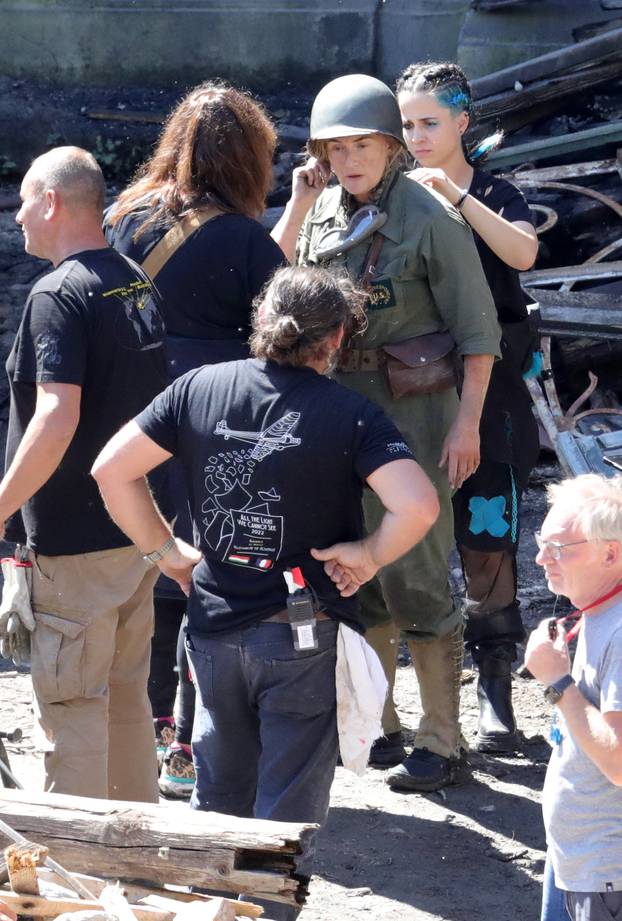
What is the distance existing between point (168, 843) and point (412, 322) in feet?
6.85

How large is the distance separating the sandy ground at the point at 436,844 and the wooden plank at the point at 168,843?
2.99 feet

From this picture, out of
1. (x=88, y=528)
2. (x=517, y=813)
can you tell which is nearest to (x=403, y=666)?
(x=517, y=813)

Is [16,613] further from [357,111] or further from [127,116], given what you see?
[127,116]

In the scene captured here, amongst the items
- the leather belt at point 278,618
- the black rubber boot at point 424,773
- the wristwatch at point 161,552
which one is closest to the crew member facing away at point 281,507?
the leather belt at point 278,618

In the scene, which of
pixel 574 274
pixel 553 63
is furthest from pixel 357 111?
pixel 553 63

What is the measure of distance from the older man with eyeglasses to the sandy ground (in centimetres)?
111

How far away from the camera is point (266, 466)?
9.65 feet

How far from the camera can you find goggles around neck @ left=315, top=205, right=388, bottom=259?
407cm

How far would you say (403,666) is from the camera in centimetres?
550

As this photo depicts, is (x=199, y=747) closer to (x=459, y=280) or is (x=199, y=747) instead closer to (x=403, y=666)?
(x=459, y=280)

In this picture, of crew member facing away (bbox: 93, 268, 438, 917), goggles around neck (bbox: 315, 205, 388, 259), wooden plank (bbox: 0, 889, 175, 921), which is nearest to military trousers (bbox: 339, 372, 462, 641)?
goggles around neck (bbox: 315, 205, 388, 259)

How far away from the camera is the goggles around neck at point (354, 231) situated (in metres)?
4.07

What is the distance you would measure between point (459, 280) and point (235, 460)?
1383 millimetres

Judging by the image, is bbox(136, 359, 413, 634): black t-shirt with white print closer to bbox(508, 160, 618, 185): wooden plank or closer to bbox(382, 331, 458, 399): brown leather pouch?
bbox(382, 331, 458, 399): brown leather pouch
